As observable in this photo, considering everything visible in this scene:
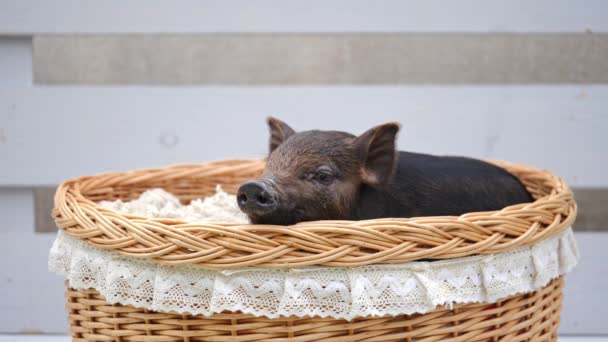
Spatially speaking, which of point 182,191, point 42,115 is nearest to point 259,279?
point 182,191

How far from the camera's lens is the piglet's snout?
1.29 m

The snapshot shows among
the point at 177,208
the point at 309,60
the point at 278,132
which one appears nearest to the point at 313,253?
the point at 278,132

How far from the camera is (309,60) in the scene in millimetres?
3150

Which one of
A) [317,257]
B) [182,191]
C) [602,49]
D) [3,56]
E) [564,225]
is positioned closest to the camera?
[317,257]

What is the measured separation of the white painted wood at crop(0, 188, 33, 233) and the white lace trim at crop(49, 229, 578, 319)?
1.48m

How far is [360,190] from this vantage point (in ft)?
5.26

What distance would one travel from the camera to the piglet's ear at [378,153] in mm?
1550

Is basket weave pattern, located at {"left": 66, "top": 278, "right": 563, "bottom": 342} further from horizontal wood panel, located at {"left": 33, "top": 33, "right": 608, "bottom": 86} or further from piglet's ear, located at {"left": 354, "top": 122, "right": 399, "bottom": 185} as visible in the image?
horizontal wood panel, located at {"left": 33, "top": 33, "right": 608, "bottom": 86}

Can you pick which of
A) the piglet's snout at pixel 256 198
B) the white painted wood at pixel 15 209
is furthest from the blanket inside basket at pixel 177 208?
the white painted wood at pixel 15 209

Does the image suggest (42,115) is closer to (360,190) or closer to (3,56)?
(3,56)

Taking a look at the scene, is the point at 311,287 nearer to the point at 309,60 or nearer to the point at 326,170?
the point at 326,170

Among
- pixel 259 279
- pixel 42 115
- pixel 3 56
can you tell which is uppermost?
pixel 3 56

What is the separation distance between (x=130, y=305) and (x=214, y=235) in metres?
0.26

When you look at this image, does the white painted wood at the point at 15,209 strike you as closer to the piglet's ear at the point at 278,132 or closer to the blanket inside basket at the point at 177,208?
the blanket inside basket at the point at 177,208
